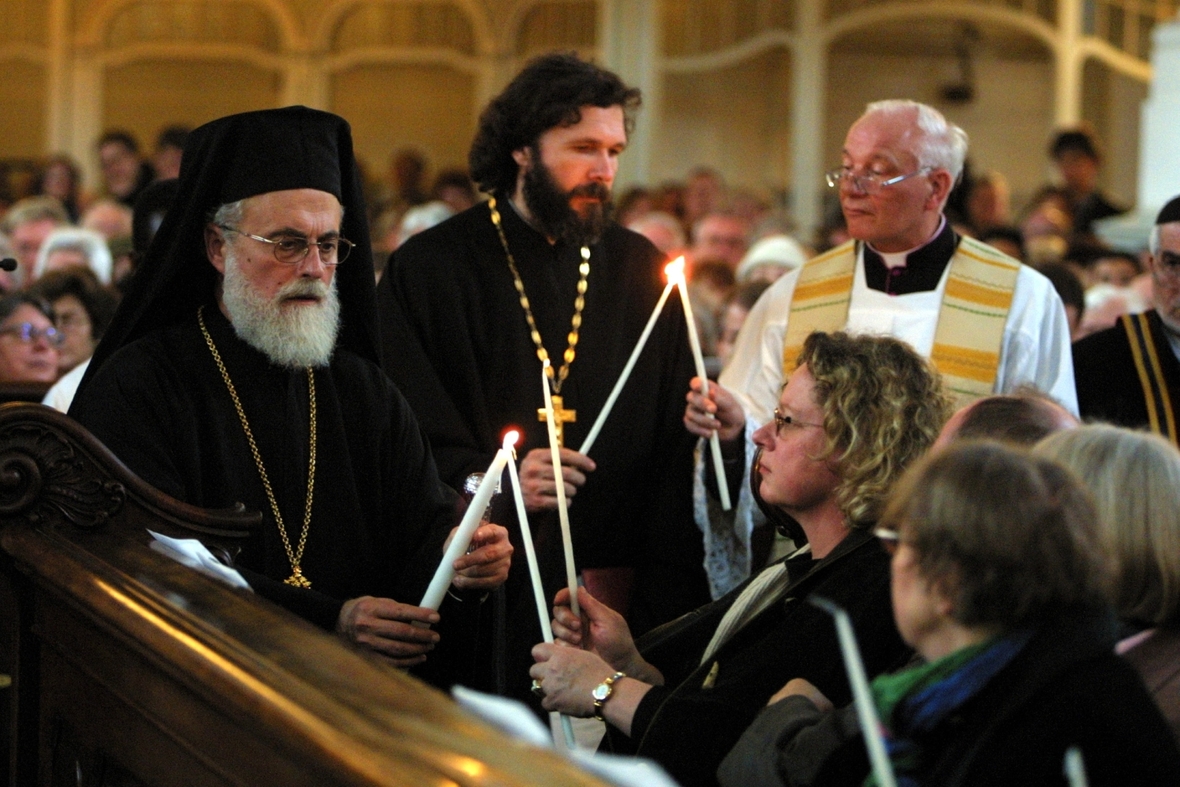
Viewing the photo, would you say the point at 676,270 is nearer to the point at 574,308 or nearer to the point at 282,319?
the point at 574,308

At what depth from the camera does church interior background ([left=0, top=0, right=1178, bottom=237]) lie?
17.7 metres

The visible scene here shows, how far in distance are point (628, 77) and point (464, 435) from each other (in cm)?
1192

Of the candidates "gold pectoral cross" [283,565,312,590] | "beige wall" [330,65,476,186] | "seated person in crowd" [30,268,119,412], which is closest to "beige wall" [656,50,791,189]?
"beige wall" [330,65,476,186]

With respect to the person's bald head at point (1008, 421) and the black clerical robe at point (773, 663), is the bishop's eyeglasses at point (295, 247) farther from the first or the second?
the person's bald head at point (1008, 421)

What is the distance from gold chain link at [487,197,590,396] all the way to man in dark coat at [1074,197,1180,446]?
1.55 m

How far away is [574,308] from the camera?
17.1 ft

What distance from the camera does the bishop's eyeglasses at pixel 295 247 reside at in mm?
3791

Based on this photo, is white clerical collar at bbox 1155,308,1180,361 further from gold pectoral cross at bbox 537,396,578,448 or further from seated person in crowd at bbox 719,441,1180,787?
seated person in crowd at bbox 719,441,1180,787

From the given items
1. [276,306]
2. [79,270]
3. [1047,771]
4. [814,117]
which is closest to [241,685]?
[1047,771]

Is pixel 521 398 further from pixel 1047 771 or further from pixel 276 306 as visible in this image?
pixel 1047 771

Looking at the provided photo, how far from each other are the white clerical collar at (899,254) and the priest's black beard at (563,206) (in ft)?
2.79

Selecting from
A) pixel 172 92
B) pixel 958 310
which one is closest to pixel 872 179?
pixel 958 310

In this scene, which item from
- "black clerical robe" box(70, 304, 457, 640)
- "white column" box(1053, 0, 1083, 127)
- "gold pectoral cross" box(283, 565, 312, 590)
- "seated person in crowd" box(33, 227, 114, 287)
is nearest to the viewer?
"black clerical robe" box(70, 304, 457, 640)

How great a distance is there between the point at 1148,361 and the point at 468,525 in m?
2.76
